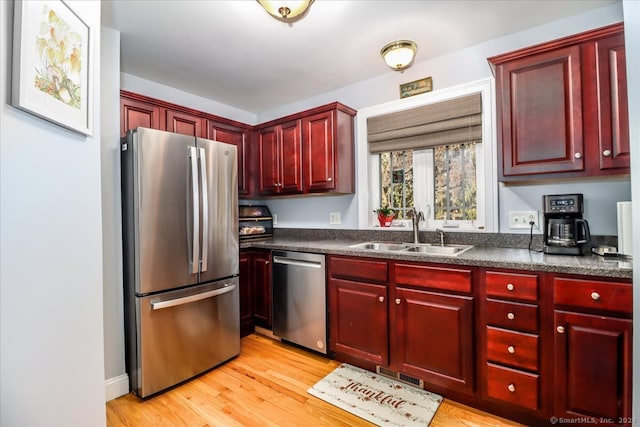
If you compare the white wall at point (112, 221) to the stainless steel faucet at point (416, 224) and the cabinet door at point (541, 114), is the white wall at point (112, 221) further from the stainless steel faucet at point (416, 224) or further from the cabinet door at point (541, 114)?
the cabinet door at point (541, 114)

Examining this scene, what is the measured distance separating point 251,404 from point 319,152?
2045 millimetres

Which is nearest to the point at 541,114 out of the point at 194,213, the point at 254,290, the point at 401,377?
the point at 401,377

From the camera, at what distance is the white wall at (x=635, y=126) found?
1.97ft

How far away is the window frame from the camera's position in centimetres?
217

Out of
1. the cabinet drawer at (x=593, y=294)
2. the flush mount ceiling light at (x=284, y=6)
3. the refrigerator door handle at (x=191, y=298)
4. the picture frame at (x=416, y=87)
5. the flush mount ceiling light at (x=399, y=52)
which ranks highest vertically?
the flush mount ceiling light at (x=399, y=52)

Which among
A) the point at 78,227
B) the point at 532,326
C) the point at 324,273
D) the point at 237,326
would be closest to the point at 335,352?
the point at 324,273

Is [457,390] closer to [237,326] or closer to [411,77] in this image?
[237,326]

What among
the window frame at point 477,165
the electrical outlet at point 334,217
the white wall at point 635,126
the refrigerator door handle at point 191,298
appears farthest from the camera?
the electrical outlet at point 334,217

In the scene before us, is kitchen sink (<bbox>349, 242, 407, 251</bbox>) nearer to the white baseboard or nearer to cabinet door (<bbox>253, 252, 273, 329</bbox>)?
cabinet door (<bbox>253, 252, 273, 329</bbox>)

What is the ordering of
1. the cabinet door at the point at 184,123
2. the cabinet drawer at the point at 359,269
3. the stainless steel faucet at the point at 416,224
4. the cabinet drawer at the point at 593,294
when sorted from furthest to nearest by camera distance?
1. the cabinet door at the point at 184,123
2. the stainless steel faucet at the point at 416,224
3. the cabinet drawer at the point at 359,269
4. the cabinet drawer at the point at 593,294

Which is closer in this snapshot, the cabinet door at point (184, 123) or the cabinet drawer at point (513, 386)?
the cabinet drawer at point (513, 386)

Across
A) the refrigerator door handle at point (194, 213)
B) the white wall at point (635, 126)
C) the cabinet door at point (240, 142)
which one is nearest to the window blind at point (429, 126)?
the cabinet door at point (240, 142)

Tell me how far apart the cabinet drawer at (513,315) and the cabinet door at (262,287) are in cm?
178

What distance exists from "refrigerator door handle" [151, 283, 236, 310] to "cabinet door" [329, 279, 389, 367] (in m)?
0.83
